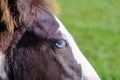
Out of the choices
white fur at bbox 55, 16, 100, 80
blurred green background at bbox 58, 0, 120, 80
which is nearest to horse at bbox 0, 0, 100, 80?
white fur at bbox 55, 16, 100, 80

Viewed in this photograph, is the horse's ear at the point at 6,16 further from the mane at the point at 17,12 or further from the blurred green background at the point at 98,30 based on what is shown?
the blurred green background at the point at 98,30

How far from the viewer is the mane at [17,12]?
3.35m

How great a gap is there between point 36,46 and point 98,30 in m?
7.67

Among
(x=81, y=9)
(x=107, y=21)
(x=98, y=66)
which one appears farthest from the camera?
(x=81, y=9)

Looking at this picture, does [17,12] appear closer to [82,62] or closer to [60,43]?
[60,43]

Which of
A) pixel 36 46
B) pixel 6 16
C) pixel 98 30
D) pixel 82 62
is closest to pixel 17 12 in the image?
pixel 6 16

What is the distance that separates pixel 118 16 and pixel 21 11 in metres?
9.41

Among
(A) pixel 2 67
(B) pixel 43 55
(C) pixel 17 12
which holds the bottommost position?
(A) pixel 2 67

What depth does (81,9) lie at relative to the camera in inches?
534

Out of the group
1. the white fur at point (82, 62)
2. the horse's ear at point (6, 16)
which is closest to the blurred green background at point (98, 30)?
the white fur at point (82, 62)

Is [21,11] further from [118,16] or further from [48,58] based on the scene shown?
[118,16]

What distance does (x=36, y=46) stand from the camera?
136 inches

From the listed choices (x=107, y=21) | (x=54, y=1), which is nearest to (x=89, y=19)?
(x=107, y=21)

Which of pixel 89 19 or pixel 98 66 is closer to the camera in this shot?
pixel 98 66
